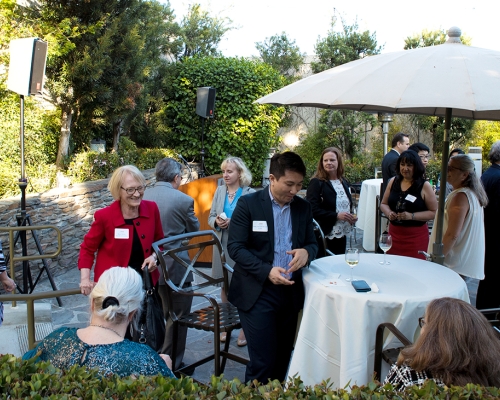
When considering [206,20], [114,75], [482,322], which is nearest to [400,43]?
[206,20]

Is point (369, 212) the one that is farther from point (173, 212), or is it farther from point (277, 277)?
point (277, 277)

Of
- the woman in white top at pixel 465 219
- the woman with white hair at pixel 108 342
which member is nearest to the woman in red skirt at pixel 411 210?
the woman in white top at pixel 465 219

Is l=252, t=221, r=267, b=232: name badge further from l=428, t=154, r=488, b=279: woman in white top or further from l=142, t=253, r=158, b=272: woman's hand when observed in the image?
l=428, t=154, r=488, b=279: woman in white top

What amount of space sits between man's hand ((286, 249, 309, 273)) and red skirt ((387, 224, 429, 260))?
191 cm

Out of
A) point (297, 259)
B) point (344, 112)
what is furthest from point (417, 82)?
point (344, 112)

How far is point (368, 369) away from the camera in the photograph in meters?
2.66

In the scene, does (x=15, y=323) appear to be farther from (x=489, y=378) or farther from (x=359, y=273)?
(x=489, y=378)

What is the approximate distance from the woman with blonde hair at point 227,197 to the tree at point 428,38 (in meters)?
13.3

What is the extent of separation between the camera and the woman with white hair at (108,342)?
76.3 inches

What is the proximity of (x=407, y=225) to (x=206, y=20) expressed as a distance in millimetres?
15726

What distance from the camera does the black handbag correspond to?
3.15 metres

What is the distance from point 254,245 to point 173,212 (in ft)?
3.49

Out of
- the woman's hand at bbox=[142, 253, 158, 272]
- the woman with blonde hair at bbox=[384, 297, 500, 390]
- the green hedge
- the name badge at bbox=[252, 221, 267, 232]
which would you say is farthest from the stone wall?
the woman with blonde hair at bbox=[384, 297, 500, 390]

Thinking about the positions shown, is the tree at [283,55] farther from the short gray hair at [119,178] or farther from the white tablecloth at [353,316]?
the white tablecloth at [353,316]
